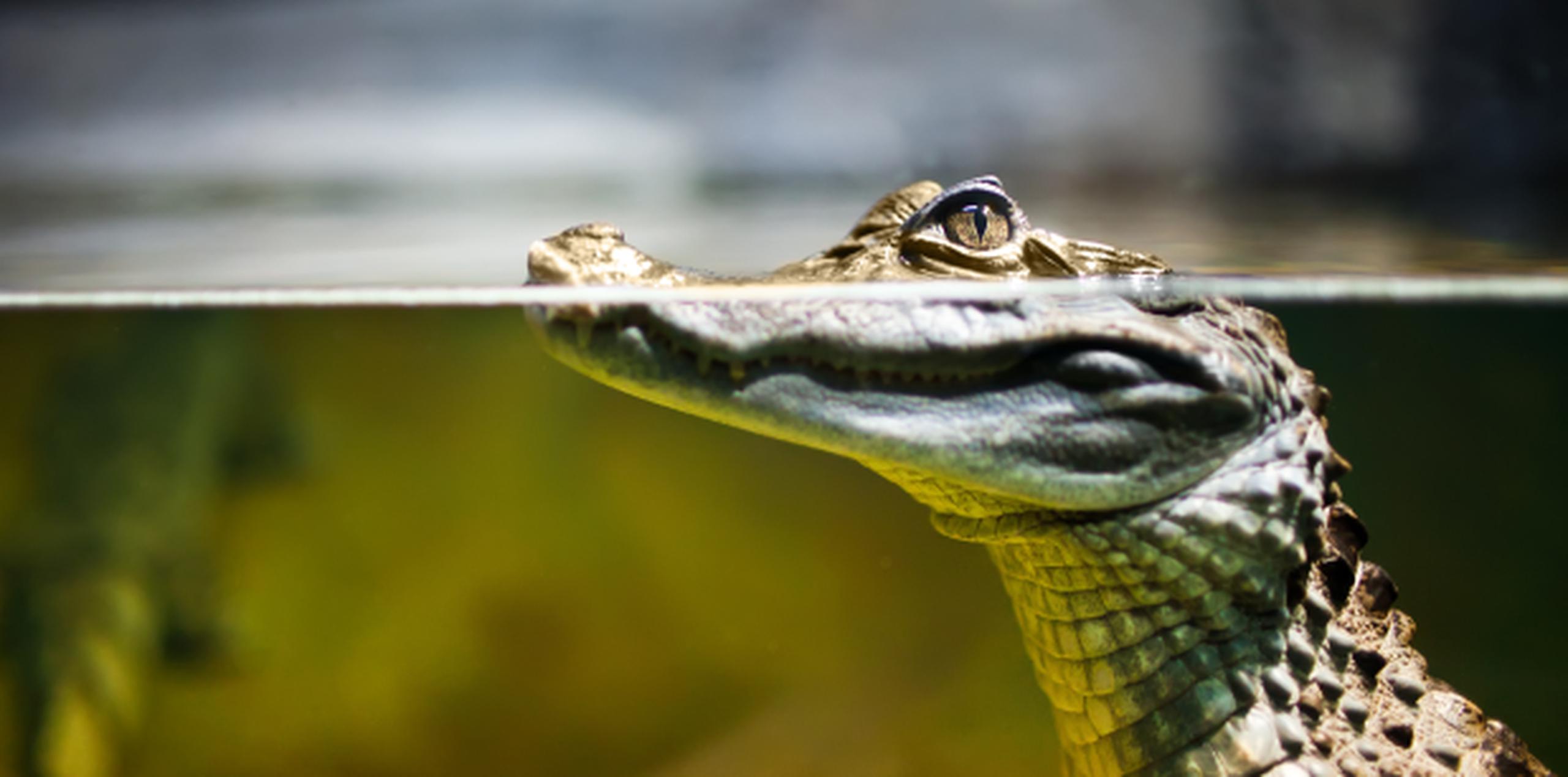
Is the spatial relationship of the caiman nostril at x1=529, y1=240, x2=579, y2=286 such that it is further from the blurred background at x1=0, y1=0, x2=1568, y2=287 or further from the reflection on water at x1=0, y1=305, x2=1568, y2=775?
the reflection on water at x1=0, y1=305, x2=1568, y2=775

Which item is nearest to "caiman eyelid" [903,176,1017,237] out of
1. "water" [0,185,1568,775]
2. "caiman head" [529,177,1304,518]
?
"caiman head" [529,177,1304,518]

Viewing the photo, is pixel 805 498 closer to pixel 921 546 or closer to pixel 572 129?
pixel 921 546

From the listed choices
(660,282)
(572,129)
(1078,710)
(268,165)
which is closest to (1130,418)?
(1078,710)

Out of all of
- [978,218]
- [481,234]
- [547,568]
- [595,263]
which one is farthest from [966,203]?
[547,568]

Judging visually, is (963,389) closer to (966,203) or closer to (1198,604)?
(966,203)

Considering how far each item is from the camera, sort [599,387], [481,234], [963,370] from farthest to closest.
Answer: [599,387] → [481,234] → [963,370]
